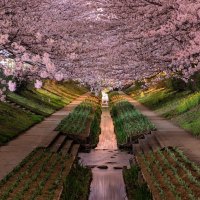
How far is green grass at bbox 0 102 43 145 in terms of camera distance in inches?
804

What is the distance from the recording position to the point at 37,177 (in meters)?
12.1

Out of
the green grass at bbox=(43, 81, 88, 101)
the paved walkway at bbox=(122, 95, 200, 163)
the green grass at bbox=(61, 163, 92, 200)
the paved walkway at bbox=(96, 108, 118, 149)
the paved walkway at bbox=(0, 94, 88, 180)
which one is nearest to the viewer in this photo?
the green grass at bbox=(61, 163, 92, 200)

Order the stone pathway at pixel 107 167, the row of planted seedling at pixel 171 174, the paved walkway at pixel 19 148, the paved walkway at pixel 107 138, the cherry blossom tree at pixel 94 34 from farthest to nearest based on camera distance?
the paved walkway at pixel 107 138
the paved walkway at pixel 19 148
the stone pathway at pixel 107 167
the cherry blossom tree at pixel 94 34
the row of planted seedling at pixel 171 174

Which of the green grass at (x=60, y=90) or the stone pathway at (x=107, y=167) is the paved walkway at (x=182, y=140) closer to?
the stone pathway at (x=107, y=167)

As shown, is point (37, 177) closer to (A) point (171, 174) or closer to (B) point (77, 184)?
(B) point (77, 184)

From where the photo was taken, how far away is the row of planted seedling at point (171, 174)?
996cm

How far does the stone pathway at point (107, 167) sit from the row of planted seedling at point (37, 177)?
1.16 meters

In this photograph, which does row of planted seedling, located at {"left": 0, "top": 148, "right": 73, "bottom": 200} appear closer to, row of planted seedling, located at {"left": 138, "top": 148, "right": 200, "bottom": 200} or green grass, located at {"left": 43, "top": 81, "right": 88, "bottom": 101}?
row of planted seedling, located at {"left": 138, "top": 148, "right": 200, "bottom": 200}

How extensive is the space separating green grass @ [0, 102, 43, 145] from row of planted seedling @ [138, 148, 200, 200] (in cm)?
701

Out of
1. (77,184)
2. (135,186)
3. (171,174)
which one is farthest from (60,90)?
(171,174)

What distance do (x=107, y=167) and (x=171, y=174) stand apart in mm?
5745

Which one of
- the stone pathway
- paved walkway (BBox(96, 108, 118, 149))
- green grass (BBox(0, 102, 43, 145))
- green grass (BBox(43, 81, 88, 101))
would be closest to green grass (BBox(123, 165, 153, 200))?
the stone pathway

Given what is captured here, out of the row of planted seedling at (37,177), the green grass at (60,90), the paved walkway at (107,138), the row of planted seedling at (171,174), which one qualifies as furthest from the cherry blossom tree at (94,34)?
the green grass at (60,90)

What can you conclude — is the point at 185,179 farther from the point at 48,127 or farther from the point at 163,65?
the point at 48,127
